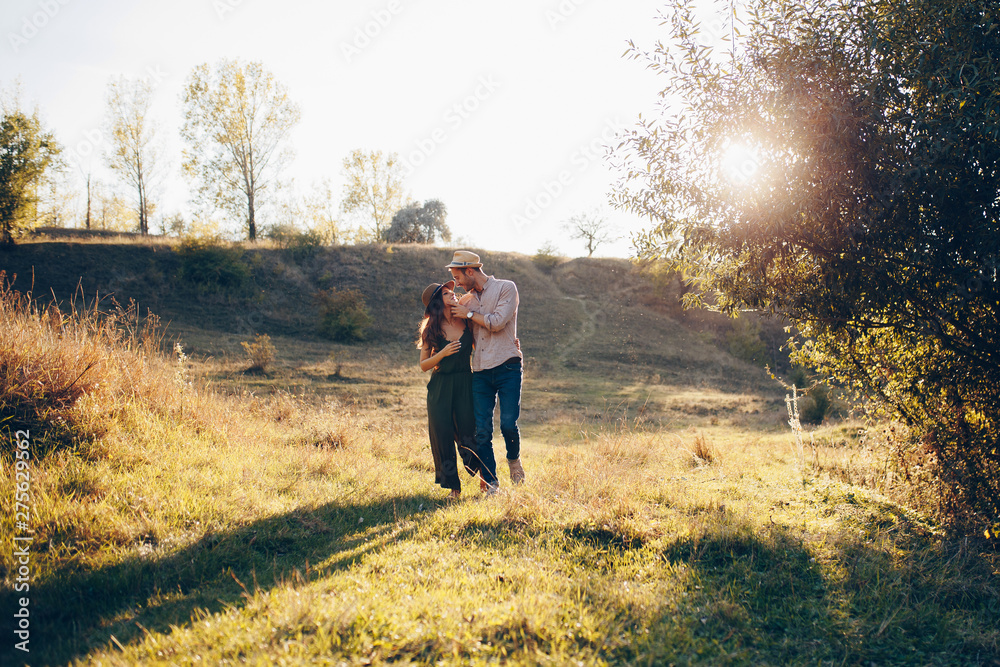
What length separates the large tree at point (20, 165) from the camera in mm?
25453

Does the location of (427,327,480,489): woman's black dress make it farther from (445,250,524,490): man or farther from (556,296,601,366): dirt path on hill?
(556,296,601,366): dirt path on hill

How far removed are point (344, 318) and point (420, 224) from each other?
26.3 metres

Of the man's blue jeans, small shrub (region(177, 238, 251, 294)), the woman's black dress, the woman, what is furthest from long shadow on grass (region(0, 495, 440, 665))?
small shrub (region(177, 238, 251, 294))

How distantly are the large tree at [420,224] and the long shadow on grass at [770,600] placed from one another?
48916mm

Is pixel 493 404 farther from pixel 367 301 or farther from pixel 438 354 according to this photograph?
pixel 367 301

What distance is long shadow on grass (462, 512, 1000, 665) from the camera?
9.53 feet

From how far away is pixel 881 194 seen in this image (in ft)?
14.0

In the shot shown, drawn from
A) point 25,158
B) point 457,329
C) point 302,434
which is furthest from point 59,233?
point 457,329

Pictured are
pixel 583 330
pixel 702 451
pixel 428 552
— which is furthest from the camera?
pixel 583 330

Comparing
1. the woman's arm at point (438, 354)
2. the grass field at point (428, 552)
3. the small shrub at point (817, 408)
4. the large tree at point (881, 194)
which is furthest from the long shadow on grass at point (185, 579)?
the small shrub at point (817, 408)

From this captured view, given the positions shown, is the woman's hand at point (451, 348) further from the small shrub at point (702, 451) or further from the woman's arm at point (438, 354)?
the small shrub at point (702, 451)

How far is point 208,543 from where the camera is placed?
3832 mm

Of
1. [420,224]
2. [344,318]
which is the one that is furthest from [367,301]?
[420,224]

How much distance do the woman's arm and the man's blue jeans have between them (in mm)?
379
